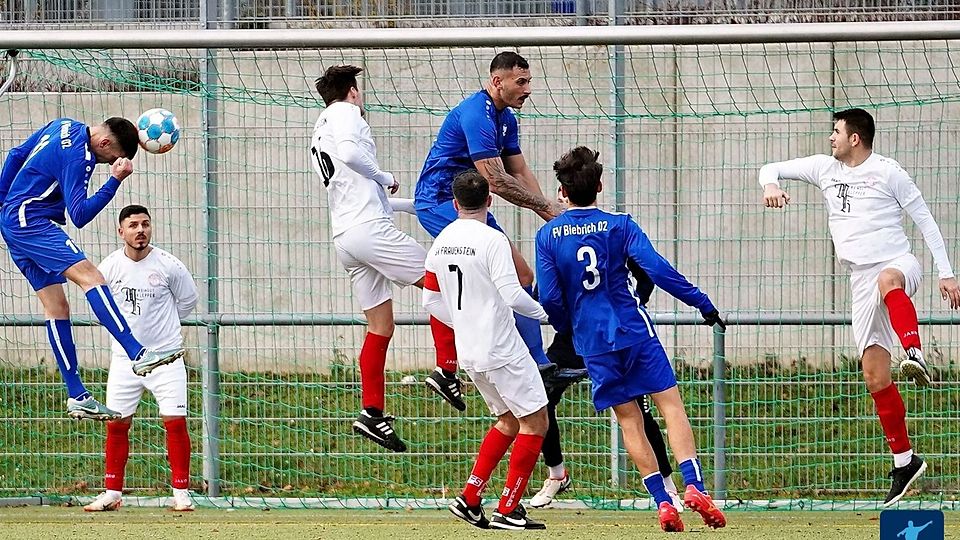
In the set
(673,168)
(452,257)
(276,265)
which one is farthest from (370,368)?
(673,168)

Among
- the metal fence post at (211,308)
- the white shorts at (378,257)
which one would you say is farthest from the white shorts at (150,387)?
the white shorts at (378,257)

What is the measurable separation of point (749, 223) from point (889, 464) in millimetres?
1816

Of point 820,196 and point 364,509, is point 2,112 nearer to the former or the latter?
point 364,509

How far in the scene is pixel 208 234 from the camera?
10.7 meters

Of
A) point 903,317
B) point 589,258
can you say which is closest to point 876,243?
point 903,317

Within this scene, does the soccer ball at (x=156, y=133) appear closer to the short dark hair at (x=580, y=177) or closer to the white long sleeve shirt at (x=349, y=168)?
the white long sleeve shirt at (x=349, y=168)

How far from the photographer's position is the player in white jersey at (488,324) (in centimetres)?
830

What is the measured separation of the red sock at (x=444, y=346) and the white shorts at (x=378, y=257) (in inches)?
11.6

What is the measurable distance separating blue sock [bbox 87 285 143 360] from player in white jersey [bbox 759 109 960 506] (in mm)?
3513

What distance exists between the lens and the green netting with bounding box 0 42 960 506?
34.6 ft

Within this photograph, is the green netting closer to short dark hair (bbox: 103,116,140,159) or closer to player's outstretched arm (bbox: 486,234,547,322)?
short dark hair (bbox: 103,116,140,159)

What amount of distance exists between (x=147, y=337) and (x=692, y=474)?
3.59m

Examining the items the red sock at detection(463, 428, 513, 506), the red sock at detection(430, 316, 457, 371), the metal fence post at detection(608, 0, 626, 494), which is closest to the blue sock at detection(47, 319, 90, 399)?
the red sock at detection(430, 316, 457, 371)

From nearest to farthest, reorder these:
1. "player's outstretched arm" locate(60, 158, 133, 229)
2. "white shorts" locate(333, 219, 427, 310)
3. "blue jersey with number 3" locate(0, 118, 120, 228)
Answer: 1. "player's outstretched arm" locate(60, 158, 133, 229)
2. "blue jersey with number 3" locate(0, 118, 120, 228)
3. "white shorts" locate(333, 219, 427, 310)
